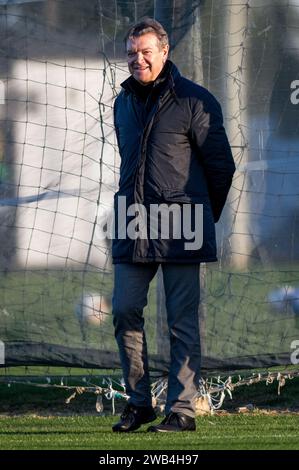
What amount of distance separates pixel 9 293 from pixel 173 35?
191 cm

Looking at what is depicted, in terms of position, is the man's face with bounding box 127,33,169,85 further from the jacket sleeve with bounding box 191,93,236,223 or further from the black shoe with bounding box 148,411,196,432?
the black shoe with bounding box 148,411,196,432

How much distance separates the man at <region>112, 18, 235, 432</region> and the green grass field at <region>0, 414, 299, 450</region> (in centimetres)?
20

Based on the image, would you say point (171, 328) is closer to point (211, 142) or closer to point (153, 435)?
point (153, 435)

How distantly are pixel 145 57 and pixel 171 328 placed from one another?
4.33 feet

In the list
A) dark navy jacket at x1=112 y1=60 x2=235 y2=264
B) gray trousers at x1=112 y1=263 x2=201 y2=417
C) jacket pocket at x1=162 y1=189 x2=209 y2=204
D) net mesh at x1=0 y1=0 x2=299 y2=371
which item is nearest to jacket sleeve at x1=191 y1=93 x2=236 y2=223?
dark navy jacket at x1=112 y1=60 x2=235 y2=264

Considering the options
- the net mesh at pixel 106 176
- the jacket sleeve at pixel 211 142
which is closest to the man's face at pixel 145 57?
the jacket sleeve at pixel 211 142

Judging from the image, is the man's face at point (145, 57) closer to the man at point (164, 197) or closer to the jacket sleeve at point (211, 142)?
the man at point (164, 197)

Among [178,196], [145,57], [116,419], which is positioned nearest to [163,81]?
[145,57]

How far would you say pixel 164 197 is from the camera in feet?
21.8

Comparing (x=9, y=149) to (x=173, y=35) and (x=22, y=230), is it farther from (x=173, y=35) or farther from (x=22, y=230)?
(x=173, y=35)

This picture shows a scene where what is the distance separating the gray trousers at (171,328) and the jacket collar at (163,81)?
85 centimetres

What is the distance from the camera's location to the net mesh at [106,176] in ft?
27.1

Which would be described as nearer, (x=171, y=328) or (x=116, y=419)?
(x=171, y=328)

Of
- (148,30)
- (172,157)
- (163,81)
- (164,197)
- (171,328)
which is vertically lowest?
(171,328)
